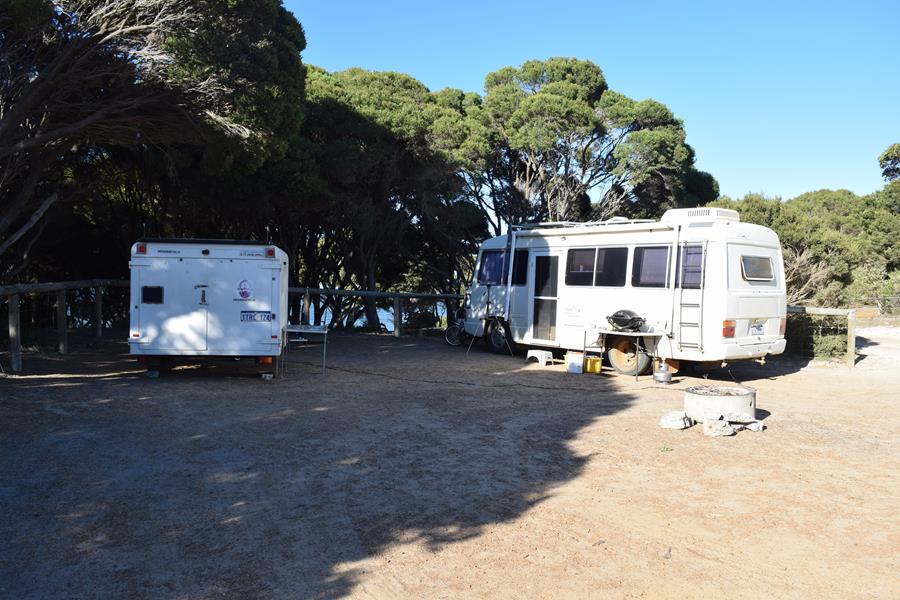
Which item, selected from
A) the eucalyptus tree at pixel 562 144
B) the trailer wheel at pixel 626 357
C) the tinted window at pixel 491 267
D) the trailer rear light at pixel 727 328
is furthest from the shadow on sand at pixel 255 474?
the eucalyptus tree at pixel 562 144

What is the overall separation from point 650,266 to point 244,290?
21.5 feet

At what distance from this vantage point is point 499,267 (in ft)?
47.6

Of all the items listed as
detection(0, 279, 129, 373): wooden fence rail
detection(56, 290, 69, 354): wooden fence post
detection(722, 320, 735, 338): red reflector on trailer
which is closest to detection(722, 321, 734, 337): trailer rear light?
detection(722, 320, 735, 338): red reflector on trailer

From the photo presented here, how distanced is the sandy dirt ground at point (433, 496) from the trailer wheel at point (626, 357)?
1900 mm

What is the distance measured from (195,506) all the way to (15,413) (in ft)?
13.2

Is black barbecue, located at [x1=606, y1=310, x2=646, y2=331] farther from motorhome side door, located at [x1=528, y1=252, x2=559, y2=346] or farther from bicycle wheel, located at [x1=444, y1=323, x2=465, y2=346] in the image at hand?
bicycle wheel, located at [x1=444, y1=323, x2=465, y2=346]

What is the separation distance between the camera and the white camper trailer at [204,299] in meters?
10.2

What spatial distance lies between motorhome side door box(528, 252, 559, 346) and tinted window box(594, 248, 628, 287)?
100 cm

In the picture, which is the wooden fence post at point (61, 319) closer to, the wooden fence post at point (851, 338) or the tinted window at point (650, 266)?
the tinted window at point (650, 266)

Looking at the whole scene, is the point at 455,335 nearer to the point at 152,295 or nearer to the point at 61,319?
the point at 152,295

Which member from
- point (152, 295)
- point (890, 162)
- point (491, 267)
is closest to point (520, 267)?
point (491, 267)

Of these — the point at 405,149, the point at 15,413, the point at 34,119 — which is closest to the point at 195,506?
the point at 15,413

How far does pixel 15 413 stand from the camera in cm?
776

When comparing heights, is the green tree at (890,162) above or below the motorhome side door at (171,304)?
above
